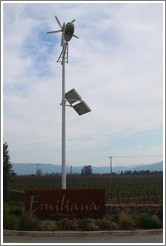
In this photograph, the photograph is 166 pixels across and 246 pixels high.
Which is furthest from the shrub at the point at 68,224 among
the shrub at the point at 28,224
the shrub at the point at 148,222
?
the shrub at the point at 148,222

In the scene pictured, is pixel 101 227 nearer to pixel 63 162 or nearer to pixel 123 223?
pixel 123 223

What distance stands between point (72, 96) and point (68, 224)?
512cm

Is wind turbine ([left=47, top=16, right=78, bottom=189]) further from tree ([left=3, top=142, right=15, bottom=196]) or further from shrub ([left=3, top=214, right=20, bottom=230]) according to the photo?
tree ([left=3, top=142, right=15, bottom=196])

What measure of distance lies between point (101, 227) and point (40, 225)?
75.7 inches

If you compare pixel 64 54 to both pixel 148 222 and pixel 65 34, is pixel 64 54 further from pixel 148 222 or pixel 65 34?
pixel 148 222

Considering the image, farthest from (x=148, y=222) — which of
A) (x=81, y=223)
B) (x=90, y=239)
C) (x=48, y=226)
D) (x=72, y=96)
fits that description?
(x=72, y=96)

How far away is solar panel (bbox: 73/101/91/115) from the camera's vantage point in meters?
11.7

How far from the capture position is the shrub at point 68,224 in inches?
357

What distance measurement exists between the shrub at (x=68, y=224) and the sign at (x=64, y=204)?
0.68 metres

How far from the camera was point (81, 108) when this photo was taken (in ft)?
39.2

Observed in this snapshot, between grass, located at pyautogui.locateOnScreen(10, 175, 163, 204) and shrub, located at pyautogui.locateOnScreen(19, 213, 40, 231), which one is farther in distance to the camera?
grass, located at pyautogui.locateOnScreen(10, 175, 163, 204)

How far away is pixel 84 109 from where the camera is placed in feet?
38.8

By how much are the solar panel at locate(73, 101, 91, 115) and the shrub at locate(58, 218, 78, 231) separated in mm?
4328

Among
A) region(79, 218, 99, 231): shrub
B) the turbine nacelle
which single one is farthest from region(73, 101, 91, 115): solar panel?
region(79, 218, 99, 231): shrub
